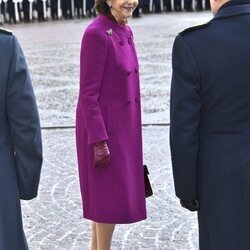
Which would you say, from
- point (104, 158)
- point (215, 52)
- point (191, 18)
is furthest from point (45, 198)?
point (191, 18)

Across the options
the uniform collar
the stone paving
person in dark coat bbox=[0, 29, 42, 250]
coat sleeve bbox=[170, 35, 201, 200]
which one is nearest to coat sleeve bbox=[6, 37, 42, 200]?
person in dark coat bbox=[0, 29, 42, 250]

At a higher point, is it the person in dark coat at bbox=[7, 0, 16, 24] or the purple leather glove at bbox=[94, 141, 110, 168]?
the purple leather glove at bbox=[94, 141, 110, 168]

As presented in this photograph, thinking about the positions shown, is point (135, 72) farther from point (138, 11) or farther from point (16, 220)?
point (138, 11)

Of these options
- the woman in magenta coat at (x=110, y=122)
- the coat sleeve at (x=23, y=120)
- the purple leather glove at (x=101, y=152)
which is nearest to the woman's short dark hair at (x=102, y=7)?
the woman in magenta coat at (x=110, y=122)

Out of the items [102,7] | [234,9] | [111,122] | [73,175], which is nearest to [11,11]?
[73,175]

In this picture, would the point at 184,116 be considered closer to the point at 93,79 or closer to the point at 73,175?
Result: the point at 93,79

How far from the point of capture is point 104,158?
3.49 metres

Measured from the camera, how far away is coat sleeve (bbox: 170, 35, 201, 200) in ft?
8.84

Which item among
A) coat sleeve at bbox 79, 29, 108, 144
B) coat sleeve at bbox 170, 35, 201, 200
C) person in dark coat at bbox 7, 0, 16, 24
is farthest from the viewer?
person in dark coat at bbox 7, 0, 16, 24

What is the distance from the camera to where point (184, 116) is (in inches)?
108

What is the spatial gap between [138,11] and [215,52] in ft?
65.1

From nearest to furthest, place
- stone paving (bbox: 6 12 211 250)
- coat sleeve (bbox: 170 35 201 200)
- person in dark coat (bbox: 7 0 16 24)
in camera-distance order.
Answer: coat sleeve (bbox: 170 35 201 200)
stone paving (bbox: 6 12 211 250)
person in dark coat (bbox: 7 0 16 24)

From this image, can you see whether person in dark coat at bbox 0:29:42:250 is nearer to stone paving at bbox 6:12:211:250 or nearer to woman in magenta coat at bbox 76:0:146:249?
woman in magenta coat at bbox 76:0:146:249

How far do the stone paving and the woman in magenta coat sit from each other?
0.73m
